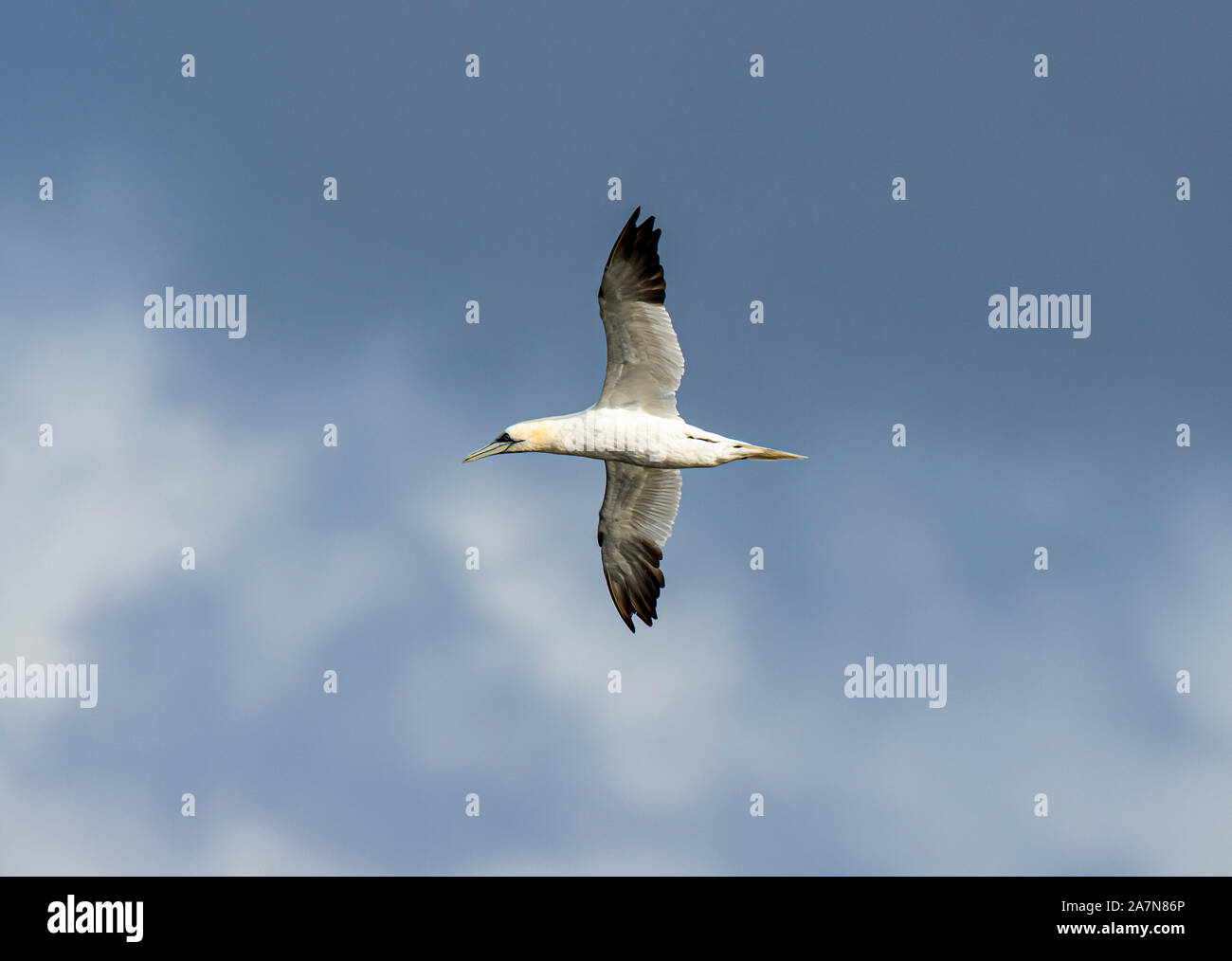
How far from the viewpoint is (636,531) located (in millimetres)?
27094

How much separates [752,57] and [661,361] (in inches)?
281

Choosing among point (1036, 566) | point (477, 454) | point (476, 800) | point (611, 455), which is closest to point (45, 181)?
point (477, 454)

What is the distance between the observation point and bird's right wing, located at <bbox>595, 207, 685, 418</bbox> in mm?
23266

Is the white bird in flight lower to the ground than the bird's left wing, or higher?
higher

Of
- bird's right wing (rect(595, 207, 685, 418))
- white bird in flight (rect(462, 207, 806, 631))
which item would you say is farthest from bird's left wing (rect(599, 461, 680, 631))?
bird's right wing (rect(595, 207, 685, 418))

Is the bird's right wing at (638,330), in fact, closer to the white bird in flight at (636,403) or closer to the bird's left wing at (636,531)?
the white bird in flight at (636,403)

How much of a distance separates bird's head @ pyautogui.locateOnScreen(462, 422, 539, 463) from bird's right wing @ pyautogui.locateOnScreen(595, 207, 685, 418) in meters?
1.39

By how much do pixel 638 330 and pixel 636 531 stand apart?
16.3 feet

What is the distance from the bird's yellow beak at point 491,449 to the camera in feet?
80.8

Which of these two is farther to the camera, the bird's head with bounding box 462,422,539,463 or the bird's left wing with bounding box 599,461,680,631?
the bird's left wing with bounding box 599,461,680,631

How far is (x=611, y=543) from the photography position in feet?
89.6

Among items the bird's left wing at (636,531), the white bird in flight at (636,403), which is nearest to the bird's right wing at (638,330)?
the white bird in flight at (636,403)

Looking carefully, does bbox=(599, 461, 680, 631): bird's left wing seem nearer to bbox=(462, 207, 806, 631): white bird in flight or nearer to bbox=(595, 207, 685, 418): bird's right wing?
bbox=(462, 207, 806, 631): white bird in flight
